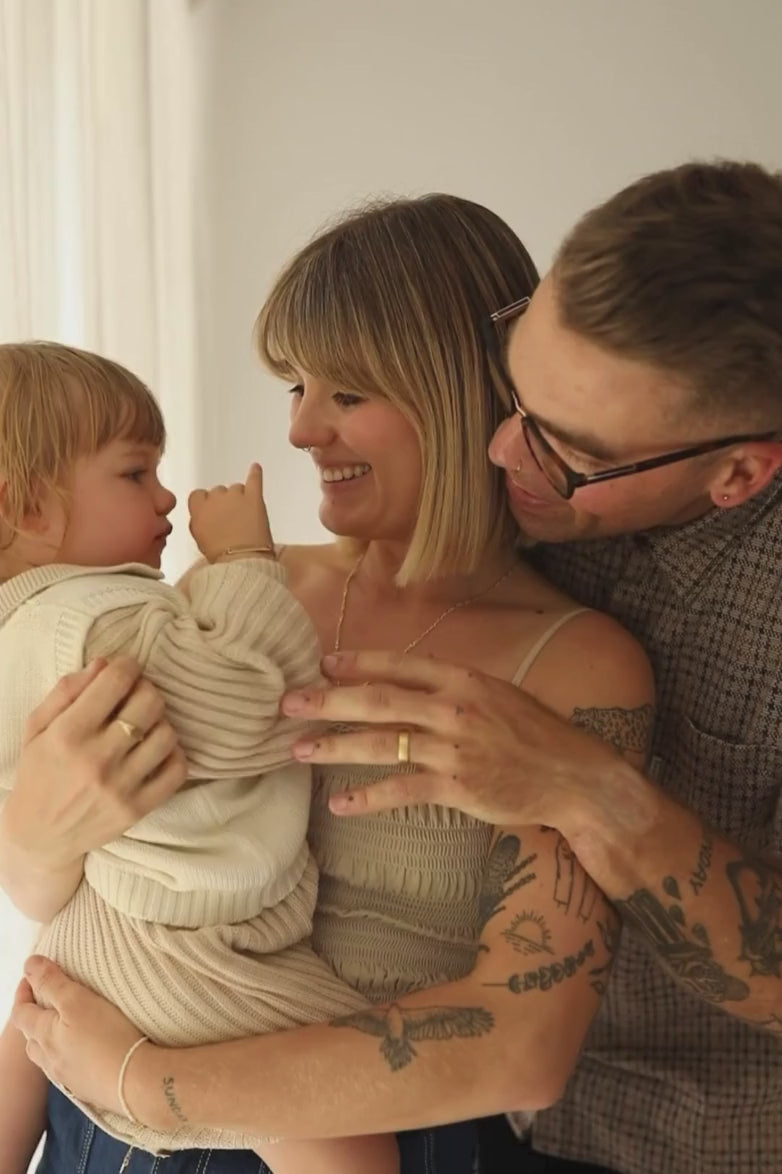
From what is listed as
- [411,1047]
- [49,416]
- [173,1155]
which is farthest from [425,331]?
[173,1155]

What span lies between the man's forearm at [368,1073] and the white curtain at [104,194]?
88 cm

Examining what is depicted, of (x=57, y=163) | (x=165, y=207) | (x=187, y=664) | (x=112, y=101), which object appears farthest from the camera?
(x=165, y=207)

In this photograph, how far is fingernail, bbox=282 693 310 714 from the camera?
1074mm

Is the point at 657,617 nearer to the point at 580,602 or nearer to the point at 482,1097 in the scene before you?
the point at 580,602

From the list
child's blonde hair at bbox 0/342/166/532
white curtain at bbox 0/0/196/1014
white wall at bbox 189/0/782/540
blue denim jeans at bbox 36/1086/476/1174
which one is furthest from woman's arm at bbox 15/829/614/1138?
white wall at bbox 189/0/782/540

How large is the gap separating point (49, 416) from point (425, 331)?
0.43 metres

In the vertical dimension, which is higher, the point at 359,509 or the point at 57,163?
the point at 57,163

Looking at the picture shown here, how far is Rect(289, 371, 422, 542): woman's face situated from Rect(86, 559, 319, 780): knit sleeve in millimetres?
261

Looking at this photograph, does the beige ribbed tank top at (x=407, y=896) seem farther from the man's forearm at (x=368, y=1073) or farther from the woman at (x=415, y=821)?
the man's forearm at (x=368, y=1073)

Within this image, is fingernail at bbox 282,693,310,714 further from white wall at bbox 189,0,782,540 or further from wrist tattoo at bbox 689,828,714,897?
white wall at bbox 189,0,782,540

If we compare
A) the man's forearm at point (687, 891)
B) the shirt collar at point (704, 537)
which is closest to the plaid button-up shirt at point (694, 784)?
the shirt collar at point (704, 537)

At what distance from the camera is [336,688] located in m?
1.08

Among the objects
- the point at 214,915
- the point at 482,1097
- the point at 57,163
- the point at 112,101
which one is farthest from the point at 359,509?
the point at 112,101

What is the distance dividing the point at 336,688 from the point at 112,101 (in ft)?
4.96
